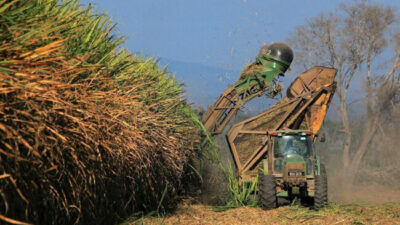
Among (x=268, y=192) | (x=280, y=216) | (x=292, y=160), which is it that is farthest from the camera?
(x=292, y=160)

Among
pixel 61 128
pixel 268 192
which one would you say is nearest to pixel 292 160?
pixel 268 192

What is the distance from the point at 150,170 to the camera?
11.0m

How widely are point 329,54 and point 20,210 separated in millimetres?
34316

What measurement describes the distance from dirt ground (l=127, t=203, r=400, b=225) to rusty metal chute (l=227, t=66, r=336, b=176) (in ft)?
7.20

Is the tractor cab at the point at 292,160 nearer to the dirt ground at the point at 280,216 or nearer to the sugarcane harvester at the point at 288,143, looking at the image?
the sugarcane harvester at the point at 288,143

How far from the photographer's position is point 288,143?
1507 cm

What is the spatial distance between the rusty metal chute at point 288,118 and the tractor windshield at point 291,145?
3.95ft

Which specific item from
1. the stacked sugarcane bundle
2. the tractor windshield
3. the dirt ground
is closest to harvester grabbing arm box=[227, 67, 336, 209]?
the tractor windshield

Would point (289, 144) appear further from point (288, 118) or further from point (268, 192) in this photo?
point (288, 118)

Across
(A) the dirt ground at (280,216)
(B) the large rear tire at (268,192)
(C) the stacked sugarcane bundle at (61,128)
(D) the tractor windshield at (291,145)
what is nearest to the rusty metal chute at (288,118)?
(D) the tractor windshield at (291,145)

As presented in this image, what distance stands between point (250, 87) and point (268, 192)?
14.1 ft

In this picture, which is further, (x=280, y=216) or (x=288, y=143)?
(x=288, y=143)

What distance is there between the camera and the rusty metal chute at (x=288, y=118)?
16469 mm

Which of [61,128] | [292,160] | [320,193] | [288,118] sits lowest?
[320,193]
